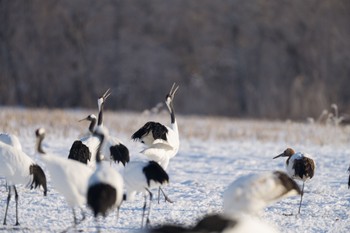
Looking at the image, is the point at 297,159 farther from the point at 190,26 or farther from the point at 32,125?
the point at 190,26

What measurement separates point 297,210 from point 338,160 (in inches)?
168

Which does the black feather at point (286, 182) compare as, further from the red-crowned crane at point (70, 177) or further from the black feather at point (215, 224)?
the black feather at point (215, 224)

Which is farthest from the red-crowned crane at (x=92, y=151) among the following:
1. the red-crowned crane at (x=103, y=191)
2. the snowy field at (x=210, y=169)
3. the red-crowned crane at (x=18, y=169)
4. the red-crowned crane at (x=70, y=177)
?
the red-crowned crane at (x=103, y=191)

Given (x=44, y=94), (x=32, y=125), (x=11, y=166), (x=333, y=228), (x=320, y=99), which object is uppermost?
(x=44, y=94)

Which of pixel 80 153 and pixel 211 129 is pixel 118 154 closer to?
pixel 80 153

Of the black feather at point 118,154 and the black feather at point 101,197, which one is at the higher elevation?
the black feather at point 118,154

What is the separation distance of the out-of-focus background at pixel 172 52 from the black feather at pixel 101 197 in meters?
18.1

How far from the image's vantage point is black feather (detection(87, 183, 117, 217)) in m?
5.59

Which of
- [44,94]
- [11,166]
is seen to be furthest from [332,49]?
[11,166]

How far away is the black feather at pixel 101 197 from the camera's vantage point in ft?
18.3

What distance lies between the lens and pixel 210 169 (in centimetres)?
1053

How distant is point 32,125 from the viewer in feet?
50.9

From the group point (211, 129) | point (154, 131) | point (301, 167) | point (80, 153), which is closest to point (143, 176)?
point (80, 153)

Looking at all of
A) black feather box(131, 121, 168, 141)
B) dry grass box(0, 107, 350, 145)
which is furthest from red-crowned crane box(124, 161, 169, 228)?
dry grass box(0, 107, 350, 145)
